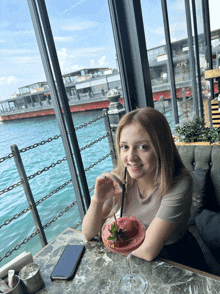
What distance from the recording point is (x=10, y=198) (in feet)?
8.05

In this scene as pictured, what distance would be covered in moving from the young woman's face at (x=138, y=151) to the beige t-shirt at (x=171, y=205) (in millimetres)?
161

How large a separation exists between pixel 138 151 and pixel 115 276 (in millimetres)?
554

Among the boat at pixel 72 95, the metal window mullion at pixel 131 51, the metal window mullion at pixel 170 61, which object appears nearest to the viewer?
the boat at pixel 72 95

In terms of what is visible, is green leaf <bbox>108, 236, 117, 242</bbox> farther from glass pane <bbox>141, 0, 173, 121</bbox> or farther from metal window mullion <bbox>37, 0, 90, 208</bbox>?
glass pane <bbox>141, 0, 173, 121</bbox>

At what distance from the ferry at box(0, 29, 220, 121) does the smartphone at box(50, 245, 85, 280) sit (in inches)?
47.6

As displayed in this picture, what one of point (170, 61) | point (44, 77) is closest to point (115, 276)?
point (44, 77)

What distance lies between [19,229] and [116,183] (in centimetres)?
214

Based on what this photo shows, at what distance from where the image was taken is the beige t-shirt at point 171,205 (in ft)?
3.36

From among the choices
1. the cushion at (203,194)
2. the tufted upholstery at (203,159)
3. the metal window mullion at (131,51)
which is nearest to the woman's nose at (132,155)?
the cushion at (203,194)

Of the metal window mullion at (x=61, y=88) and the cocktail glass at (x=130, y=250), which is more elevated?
the metal window mullion at (x=61, y=88)

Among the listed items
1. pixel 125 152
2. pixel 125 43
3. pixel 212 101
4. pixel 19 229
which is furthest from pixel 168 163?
pixel 212 101

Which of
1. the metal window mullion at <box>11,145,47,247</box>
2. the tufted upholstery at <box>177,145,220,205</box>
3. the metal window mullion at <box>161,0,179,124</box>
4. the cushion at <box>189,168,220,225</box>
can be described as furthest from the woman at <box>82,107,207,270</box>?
the metal window mullion at <box>161,0,179,124</box>

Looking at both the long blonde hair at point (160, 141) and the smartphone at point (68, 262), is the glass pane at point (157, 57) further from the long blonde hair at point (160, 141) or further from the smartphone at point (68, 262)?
the smartphone at point (68, 262)

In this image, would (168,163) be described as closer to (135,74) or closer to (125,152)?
(125,152)
